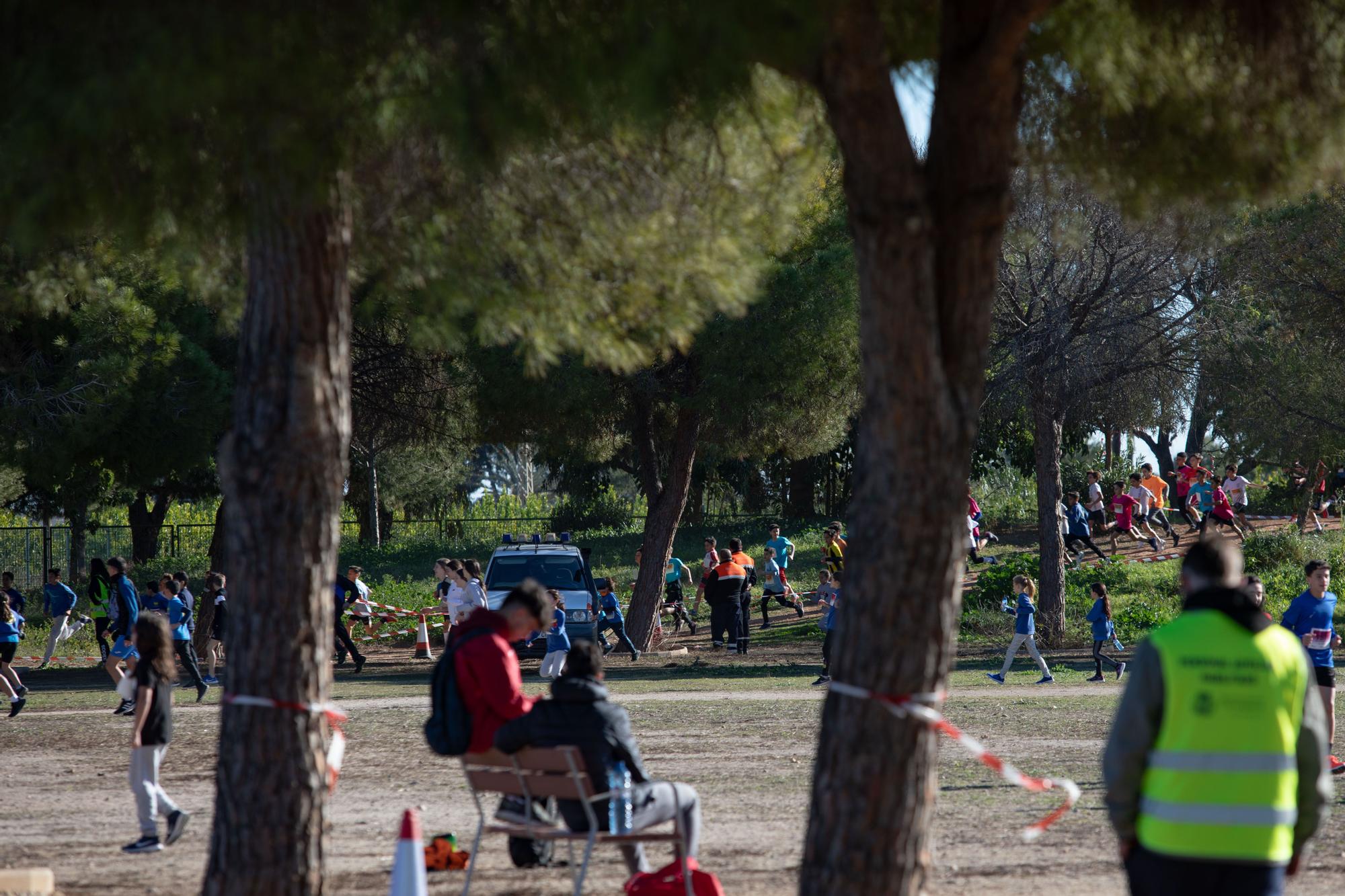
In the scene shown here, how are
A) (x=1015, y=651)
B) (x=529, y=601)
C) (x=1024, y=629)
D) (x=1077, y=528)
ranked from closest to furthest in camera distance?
(x=529, y=601)
(x=1015, y=651)
(x=1024, y=629)
(x=1077, y=528)

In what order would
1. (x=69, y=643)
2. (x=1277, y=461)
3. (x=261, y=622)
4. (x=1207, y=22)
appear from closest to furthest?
(x=1207, y=22) < (x=261, y=622) < (x=69, y=643) < (x=1277, y=461)

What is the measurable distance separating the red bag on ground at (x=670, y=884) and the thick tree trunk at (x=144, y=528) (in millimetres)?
32285

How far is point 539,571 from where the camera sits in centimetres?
2277

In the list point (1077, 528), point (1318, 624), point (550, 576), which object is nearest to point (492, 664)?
point (1318, 624)

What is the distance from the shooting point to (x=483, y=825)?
21.9 feet

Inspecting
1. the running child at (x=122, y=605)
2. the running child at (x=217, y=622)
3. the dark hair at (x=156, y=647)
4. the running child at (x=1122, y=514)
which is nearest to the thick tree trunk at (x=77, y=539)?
the running child at (x=217, y=622)

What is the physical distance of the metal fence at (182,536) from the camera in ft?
104

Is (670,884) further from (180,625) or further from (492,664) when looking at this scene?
(180,625)

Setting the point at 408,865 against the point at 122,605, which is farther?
the point at 122,605

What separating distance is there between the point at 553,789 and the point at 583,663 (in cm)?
61

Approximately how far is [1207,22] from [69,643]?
26.0 m

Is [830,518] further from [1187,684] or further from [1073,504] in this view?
[1187,684]

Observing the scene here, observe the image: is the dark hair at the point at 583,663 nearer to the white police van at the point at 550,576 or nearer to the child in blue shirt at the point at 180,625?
the child in blue shirt at the point at 180,625

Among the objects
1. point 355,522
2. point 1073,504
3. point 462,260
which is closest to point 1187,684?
point 462,260
